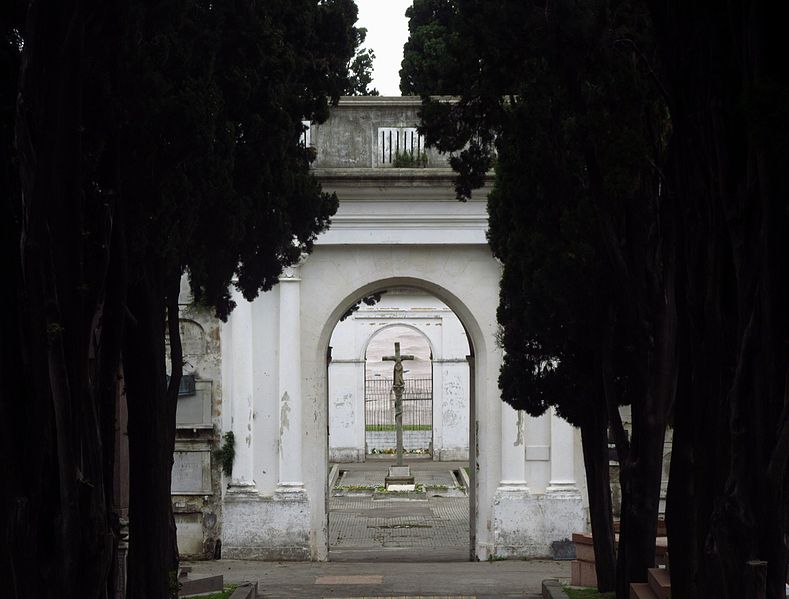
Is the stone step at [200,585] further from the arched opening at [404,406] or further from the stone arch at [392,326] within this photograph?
the stone arch at [392,326]

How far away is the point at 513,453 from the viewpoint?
69.1 ft

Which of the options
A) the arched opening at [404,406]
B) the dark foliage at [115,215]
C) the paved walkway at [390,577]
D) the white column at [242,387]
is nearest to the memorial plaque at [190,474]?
the white column at [242,387]

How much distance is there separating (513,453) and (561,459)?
0.71 meters

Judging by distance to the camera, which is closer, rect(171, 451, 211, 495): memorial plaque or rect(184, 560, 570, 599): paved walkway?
rect(184, 560, 570, 599): paved walkway

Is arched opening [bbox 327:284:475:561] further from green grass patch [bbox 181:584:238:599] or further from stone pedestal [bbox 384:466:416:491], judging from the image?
green grass patch [bbox 181:584:238:599]

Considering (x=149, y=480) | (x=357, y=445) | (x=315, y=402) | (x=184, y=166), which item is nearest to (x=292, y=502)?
(x=315, y=402)

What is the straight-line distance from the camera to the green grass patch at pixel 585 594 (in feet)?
46.4

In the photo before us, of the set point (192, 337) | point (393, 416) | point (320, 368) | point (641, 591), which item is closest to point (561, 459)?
point (320, 368)

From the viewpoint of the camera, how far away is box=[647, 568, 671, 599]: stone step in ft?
36.1

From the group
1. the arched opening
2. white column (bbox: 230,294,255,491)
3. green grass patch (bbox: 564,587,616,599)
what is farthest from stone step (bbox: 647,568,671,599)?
the arched opening

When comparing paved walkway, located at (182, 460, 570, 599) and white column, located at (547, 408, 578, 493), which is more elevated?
white column, located at (547, 408, 578, 493)

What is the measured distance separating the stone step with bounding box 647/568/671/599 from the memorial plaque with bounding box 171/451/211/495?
33.4ft

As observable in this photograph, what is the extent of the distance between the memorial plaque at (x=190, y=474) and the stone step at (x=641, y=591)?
1011 cm

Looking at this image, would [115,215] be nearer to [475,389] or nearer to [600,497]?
[600,497]
